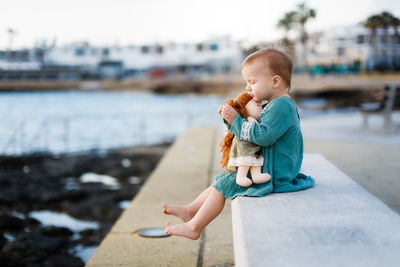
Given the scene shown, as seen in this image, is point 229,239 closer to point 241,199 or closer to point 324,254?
point 241,199

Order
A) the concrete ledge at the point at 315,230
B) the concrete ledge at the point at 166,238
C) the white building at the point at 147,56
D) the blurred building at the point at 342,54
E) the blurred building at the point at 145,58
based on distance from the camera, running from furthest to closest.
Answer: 1. the white building at the point at 147,56
2. the blurred building at the point at 145,58
3. the blurred building at the point at 342,54
4. the concrete ledge at the point at 166,238
5. the concrete ledge at the point at 315,230

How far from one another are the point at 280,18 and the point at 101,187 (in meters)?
75.9

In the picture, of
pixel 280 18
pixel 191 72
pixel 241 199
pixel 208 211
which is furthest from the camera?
pixel 191 72

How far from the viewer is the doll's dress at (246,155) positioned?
7.78 feet

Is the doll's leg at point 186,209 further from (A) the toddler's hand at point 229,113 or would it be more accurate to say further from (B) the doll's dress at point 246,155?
(A) the toddler's hand at point 229,113

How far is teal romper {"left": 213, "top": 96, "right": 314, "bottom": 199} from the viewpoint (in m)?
2.33

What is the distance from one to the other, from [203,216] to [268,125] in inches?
25.2

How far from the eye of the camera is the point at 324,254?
1616 millimetres

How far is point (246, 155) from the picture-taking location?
2387 mm

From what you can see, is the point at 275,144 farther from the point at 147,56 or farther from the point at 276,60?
the point at 147,56

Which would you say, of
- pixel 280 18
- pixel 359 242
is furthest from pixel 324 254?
pixel 280 18

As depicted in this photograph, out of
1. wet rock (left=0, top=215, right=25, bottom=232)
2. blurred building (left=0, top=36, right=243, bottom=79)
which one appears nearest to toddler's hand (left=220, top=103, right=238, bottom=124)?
wet rock (left=0, top=215, right=25, bottom=232)

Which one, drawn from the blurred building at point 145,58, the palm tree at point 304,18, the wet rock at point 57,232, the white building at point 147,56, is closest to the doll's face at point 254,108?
the wet rock at point 57,232

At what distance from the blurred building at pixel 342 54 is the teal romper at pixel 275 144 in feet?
154
